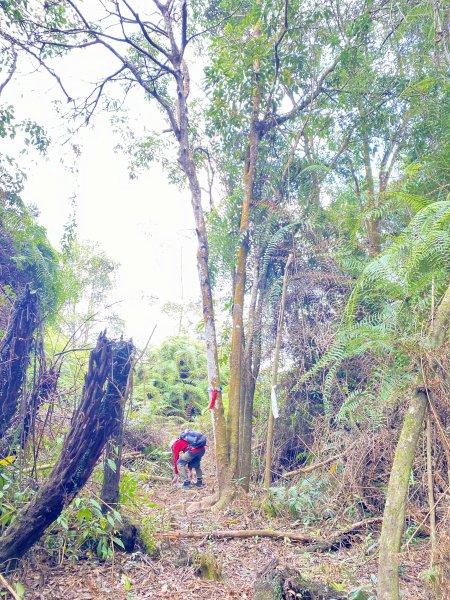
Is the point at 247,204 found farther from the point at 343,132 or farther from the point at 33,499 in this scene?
the point at 33,499

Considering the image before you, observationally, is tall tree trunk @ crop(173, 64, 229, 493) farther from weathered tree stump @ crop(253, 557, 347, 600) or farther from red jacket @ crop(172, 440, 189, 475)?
weathered tree stump @ crop(253, 557, 347, 600)

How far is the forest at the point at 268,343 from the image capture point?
11.5 feet

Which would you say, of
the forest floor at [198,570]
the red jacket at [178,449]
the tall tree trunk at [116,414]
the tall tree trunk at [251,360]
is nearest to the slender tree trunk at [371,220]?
the tall tree trunk at [251,360]

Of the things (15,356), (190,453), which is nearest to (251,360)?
(190,453)

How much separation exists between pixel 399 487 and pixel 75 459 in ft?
7.96

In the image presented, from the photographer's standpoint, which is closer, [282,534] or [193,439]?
[282,534]

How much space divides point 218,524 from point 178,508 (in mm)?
1102

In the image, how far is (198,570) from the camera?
4129mm

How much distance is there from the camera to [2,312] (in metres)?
7.18

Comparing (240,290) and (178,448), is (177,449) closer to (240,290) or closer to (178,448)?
(178,448)

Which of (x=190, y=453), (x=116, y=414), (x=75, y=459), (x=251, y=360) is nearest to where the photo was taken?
(x=75, y=459)

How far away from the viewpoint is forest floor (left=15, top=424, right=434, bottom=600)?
3.70m

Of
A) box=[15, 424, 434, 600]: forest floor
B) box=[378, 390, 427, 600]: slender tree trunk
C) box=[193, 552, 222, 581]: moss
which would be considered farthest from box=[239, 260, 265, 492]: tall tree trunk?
box=[378, 390, 427, 600]: slender tree trunk

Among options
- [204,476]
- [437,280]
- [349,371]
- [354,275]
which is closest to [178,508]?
[204,476]
